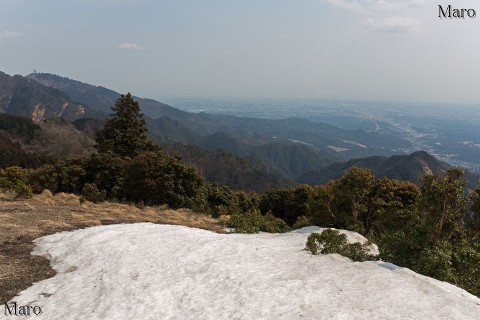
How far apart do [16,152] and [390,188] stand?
132775 millimetres

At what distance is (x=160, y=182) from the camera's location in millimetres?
31938

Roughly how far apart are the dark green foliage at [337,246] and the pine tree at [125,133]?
122ft

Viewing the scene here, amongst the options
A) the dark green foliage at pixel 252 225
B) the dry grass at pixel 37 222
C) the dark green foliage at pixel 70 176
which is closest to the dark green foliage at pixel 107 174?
the dark green foliage at pixel 70 176

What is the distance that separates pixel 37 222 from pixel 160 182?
45.9ft

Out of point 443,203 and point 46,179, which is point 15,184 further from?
point 443,203

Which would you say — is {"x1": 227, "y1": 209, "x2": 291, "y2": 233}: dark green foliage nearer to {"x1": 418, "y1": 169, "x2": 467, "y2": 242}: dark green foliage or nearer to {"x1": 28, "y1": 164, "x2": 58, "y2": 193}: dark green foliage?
{"x1": 418, "y1": 169, "x2": 467, "y2": 242}: dark green foliage

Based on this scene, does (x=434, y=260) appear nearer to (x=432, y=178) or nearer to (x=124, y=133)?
(x=432, y=178)

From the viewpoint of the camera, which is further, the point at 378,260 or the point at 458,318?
the point at 378,260

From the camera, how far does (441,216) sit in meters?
11.9

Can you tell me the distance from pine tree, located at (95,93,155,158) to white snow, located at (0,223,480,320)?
33.1 meters

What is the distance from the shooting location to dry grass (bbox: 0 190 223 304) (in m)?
12.1

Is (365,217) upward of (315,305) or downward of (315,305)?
downward

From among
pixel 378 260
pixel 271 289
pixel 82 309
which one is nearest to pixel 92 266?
pixel 82 309

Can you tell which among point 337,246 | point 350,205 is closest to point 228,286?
point 337,246
